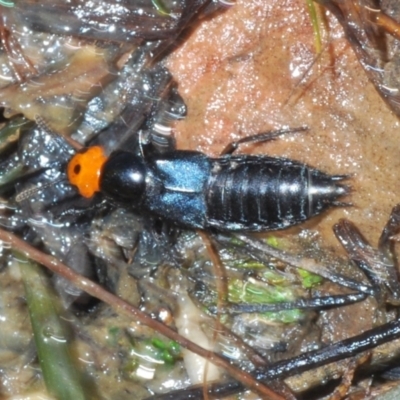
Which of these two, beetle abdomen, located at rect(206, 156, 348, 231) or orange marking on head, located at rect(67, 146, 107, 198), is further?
orange marking on head, located at rect(67, 146, 107, 198)

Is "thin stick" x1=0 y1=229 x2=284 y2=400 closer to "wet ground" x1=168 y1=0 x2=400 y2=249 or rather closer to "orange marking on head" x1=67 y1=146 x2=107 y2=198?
"orange marking on head" x1=67 y1=146 x2=107 y2=198

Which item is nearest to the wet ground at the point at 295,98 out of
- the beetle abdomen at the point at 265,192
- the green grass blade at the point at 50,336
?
the beetle abdomen at the point at 265,192

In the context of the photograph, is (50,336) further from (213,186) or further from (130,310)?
(213,186)

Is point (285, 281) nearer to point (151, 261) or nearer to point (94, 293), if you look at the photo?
point (151, 261)

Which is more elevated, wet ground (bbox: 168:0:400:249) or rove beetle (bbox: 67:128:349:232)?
wet ground (bbox: 168:0:400:249)

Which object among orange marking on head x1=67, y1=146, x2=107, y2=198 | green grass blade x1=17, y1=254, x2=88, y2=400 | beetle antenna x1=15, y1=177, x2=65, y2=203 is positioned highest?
orange marking on head x1=67, y1=146, x2=107, y2=198

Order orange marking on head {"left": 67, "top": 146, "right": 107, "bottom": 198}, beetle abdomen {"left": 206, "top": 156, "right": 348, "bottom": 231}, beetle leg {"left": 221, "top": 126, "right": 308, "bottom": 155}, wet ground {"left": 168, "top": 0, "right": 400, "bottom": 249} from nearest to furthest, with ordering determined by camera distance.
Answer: beetle abdomen {"left": 206, "top": 156, "right": 348, "bottom": 231} → wet ground {"left": 168, "top": 0, "right": 400, "bottom": 249} → beetle leg {"left": 221, "top": 126, "right": 308, "bottom": 155} → orange marking on head {"left": 67, "top": 146, "right": 107, "bottom": 198}

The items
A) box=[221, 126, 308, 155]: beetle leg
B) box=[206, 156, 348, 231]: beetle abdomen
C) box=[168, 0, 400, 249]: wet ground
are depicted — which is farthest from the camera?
box=[221, 126, 308, 155]: beetle leg

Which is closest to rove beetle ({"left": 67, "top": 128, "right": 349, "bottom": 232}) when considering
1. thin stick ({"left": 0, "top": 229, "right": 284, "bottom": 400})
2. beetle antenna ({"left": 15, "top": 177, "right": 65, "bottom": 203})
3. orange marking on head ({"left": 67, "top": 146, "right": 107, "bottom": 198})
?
orange marking on head ({"left": 67, "top": 146, "right": 107, "bottom": 198})

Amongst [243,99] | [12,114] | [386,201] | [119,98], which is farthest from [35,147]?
[386,201]
